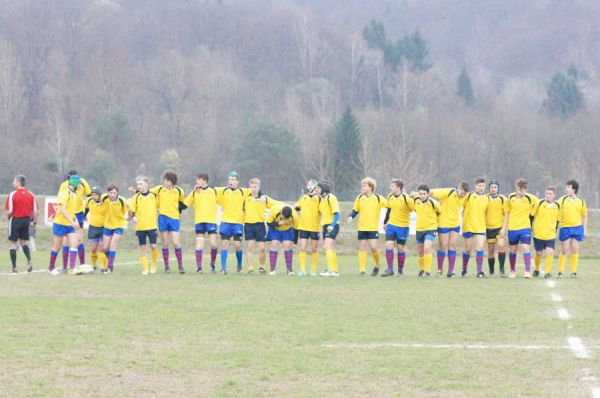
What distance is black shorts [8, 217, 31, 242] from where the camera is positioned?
22.2m

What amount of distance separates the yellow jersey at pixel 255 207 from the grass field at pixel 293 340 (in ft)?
11.7

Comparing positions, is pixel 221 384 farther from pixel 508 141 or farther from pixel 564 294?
pixel 508 141

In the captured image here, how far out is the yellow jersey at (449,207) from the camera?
72.0 ft

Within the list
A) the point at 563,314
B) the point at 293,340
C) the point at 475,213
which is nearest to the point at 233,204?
the point at 475,213

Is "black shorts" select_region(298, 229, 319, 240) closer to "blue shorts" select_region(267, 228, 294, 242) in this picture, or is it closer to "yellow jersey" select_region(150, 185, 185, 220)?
"blue shorts" select_region(267, 228, 294, 242)

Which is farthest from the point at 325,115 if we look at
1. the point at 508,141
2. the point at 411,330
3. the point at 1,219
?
the point at 411,330

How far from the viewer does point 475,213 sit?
21922 mm

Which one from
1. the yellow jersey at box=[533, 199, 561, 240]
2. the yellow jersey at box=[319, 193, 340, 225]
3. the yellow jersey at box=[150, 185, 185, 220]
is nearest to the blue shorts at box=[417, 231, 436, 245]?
the yellow jersey at box=[319, 193, 340, 225]

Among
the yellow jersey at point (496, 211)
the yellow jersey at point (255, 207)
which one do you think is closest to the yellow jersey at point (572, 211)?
the yellow jersey at point (496, 211)

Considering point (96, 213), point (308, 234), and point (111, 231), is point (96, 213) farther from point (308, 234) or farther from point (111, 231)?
point (308, 234)

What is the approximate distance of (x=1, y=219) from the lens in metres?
43.1

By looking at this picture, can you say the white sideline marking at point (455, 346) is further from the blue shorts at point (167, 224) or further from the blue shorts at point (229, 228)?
the blue shorts at point (167, 224)

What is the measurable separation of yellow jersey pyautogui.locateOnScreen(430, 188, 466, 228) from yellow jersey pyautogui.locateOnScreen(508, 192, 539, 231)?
1.00 m

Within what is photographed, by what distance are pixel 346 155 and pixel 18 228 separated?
5330 cm
